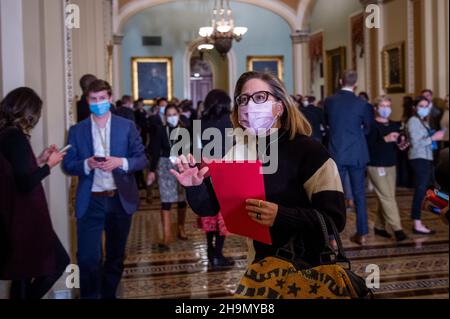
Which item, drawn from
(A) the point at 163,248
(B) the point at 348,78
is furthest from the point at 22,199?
(A) the point at 163,248

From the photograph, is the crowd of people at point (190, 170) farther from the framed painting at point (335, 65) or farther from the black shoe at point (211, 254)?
the framed painting at point (335, 65)

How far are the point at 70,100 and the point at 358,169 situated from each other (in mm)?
2431

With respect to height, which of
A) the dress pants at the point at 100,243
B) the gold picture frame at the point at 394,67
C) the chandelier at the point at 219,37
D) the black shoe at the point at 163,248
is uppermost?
the gold picture frame at the point at 394,67

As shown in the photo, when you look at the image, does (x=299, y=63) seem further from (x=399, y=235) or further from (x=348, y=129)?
(x=399, y=235)

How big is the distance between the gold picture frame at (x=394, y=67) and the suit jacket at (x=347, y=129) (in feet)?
17.9

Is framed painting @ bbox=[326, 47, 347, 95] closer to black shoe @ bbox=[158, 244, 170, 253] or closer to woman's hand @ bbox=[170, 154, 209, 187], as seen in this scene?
black shoe @ bbox=[158, 244, 170, 253]

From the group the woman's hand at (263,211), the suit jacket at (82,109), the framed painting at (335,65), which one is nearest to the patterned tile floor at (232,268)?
the suit jacket at (82,109)

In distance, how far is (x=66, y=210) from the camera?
456cm

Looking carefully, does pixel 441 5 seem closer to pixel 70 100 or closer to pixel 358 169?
pixel 358 169

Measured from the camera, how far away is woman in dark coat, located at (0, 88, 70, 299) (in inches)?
127

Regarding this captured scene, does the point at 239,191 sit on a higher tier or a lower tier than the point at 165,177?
higher

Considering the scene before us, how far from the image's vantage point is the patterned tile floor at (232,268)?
4797 millimetres

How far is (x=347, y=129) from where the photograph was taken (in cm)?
445

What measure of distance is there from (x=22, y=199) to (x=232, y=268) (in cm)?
256
